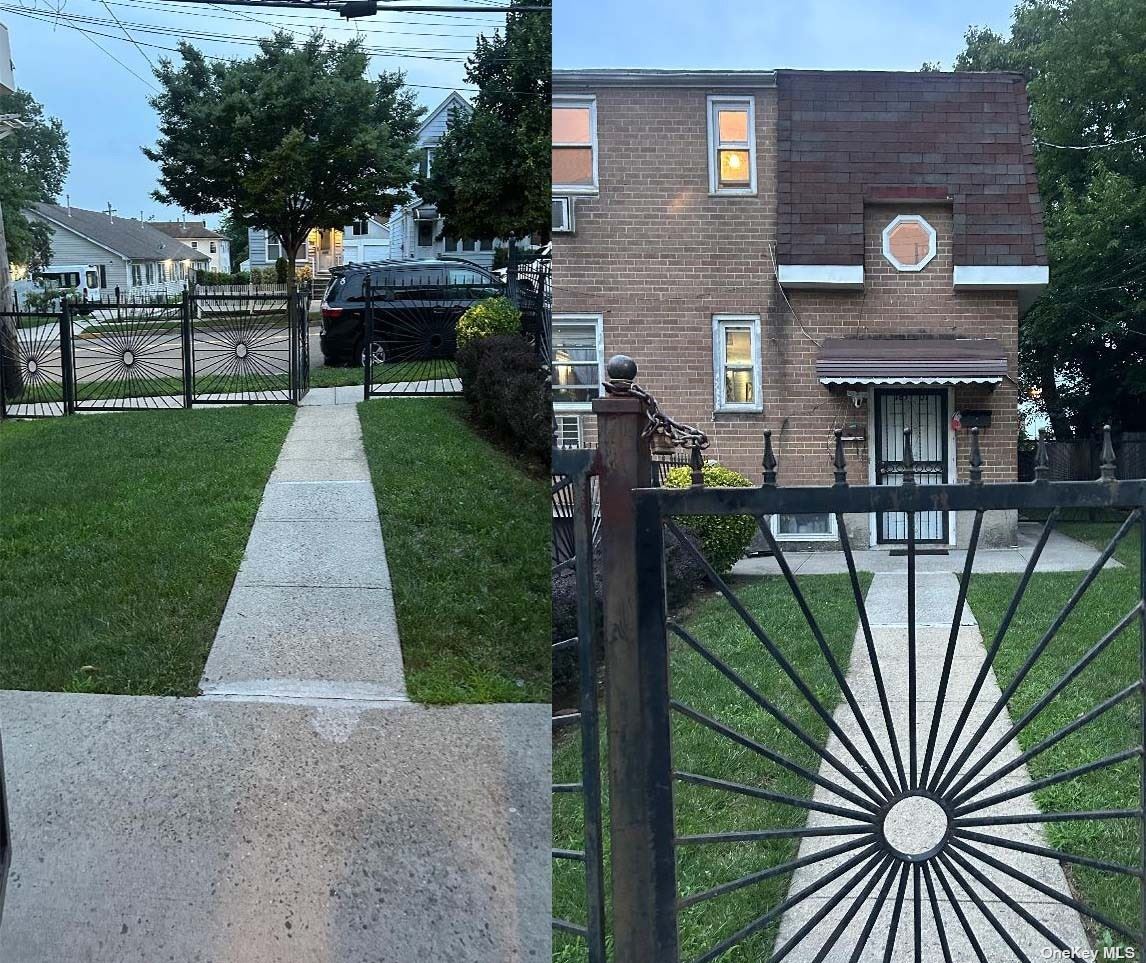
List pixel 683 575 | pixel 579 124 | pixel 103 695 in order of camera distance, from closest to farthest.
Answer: pixel 579 124, pixel 683 575, pixel 103 695

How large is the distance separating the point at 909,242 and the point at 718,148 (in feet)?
0.90

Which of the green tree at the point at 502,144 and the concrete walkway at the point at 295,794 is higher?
the green tree at the point at 502,144

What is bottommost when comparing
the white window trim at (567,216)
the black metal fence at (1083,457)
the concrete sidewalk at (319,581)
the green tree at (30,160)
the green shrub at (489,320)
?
the concrete sidewalk at (319,581)

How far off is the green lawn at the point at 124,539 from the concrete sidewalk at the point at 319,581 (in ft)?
0.12

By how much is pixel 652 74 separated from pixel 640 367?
37cm

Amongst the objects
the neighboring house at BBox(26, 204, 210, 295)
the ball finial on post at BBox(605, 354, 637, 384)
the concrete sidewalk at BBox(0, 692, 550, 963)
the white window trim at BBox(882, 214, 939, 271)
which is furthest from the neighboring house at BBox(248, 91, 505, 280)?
the concrete sidewalk at BBox(0, 692, 550, 963)

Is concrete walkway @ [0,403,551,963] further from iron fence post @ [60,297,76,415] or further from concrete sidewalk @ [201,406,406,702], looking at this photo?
iron fence post @ [60,297,76,415]

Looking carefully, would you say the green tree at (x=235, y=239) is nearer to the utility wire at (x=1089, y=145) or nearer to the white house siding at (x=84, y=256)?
the white house siding at (x=84, y=256)

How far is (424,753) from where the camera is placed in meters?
1.59

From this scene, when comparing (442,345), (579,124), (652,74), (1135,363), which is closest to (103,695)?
(442,345)

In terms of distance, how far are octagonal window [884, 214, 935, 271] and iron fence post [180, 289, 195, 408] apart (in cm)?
101

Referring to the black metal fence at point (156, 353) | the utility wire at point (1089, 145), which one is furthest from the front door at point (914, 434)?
the black metal fence at point (156, 353)

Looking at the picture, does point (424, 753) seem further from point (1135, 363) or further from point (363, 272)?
point (1135, 363)

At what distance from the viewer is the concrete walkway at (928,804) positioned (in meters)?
1.41
